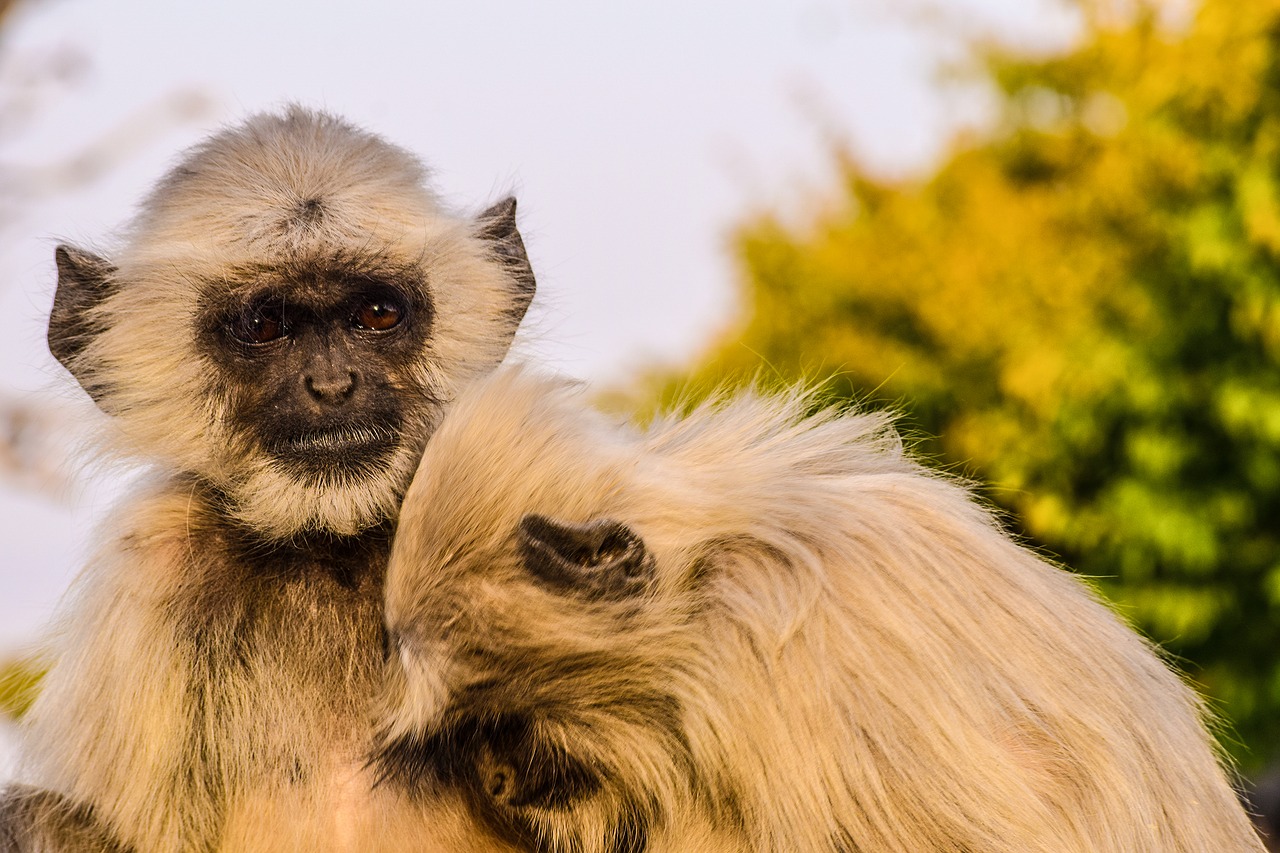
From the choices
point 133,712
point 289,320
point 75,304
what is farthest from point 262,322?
point 133,712

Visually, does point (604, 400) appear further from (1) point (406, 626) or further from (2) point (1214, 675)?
(2) point (1214, 675)

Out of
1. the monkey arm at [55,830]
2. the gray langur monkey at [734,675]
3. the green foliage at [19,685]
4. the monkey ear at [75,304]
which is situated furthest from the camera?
the green foliage at [19,685]

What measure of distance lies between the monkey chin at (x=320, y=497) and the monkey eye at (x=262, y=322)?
1.03ft

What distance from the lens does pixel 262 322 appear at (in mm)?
3326

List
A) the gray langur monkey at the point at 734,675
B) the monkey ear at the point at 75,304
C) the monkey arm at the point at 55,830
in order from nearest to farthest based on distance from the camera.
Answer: the gray langur monkey at the point at 734,675 < the monkey arm at the point at 55,830 < the monkey ear at the point at 75,304

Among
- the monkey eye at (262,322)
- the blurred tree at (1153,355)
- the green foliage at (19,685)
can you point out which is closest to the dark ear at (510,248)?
the monkey eye at (262,322)

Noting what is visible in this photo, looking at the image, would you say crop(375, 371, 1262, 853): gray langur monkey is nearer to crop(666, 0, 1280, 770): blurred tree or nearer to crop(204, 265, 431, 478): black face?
crop(204, 265, 431, 478): black face

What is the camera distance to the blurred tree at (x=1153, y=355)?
9445 millimetres

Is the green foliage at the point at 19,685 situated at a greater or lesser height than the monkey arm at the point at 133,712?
lesser

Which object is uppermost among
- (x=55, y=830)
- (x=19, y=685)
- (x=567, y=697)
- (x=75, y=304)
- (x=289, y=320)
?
(x=289, y=320)

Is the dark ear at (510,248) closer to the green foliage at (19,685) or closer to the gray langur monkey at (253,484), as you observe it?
A: the gray langur monkey at (253,484)

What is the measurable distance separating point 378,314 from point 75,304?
30.2 inches

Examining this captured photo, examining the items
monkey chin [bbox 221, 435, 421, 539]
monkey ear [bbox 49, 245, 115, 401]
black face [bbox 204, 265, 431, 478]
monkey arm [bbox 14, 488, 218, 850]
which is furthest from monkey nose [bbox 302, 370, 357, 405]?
monkey ear [bbox 49, 245, 115, 401]

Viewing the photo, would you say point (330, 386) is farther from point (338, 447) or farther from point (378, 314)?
point (378, 314)
